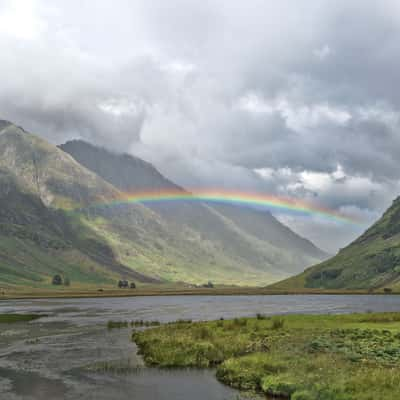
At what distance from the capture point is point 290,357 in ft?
145

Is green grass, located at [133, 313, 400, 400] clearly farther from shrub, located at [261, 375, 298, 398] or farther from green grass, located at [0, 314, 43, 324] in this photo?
green grass, located at [0, 314, 43, 324]

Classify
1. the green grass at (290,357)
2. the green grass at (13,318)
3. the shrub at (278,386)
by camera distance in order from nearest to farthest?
the green grass at (290,357) < the shrub at (278,386) < the green grass at (13,318)

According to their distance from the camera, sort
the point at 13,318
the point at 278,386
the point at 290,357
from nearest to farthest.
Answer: the point at 278,386 → the point at 290,357 → the point at 13,318

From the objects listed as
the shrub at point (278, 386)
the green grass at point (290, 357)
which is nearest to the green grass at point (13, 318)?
the green grass at point (290, 357)

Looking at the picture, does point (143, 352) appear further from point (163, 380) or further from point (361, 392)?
point (361, 392)

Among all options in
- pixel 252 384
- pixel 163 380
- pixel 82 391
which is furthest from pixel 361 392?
pixel 82 391

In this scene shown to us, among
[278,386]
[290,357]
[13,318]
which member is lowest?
[13,318]

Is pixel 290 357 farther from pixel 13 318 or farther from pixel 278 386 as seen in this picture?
pixel 13 318

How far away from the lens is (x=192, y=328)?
7144cm

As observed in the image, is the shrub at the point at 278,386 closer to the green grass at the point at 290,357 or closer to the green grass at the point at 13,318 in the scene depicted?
the green grass at the point at 290,357

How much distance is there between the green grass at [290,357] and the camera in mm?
33844

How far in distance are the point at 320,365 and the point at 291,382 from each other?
3.82 metres

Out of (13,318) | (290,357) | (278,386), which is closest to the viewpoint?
(278,386)

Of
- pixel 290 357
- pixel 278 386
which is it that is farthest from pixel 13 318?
pixel 278 386
